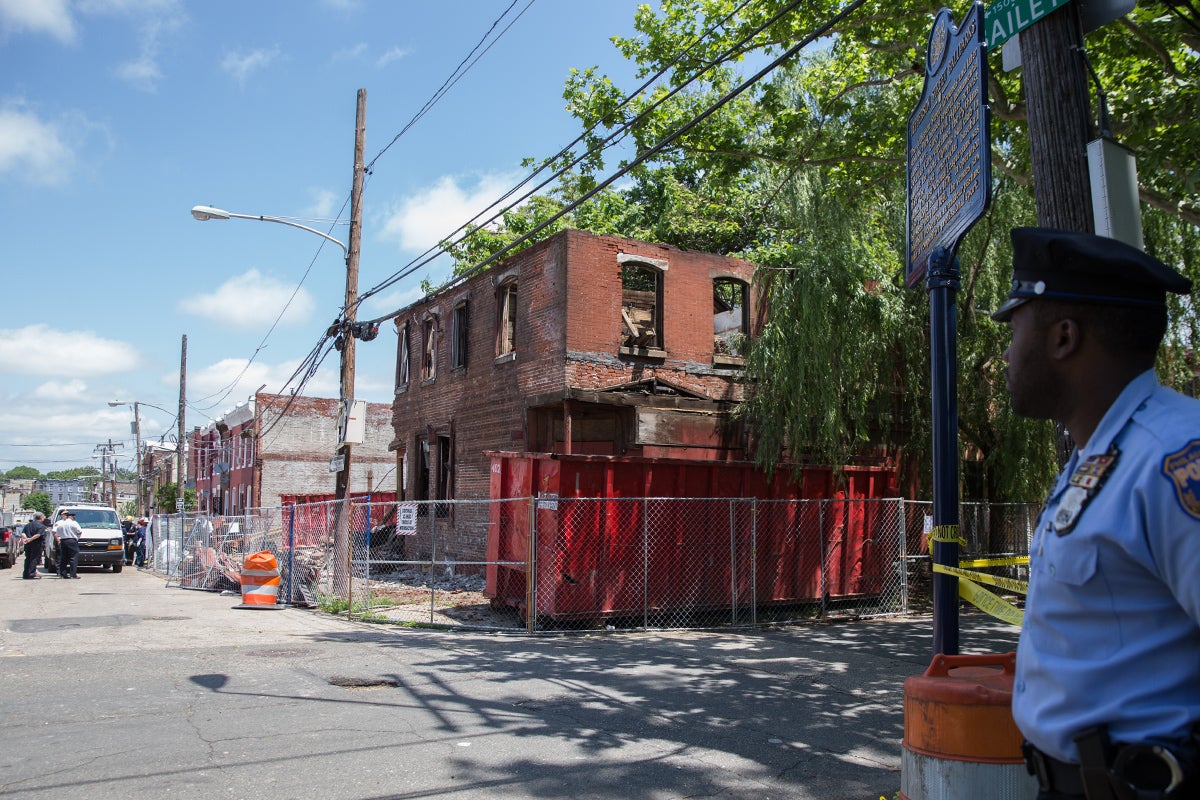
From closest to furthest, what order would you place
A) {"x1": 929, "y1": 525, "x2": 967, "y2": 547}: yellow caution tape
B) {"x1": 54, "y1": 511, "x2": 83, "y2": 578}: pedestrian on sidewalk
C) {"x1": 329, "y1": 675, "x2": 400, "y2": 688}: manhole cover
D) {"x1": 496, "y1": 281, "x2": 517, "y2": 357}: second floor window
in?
{"x1": 929, "y1": 525, "x2": 967, "y2": 547}: yellow caution tape → {"x1": 329, "y1": 675, "x2": 400, "y2": 688}: manhole cover → {"x1": 496, "y1": 281, "x2": 517, "y2": 357}: second floor window → {"x1": 54, "y1": 511, "x2": 83, "y2": 578}: pedestrian on sidewalk

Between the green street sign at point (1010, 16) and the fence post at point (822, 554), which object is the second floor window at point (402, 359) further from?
the green street sign at point (1010, 16)

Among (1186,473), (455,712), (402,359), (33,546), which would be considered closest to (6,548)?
(33,546)

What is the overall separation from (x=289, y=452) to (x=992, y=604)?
41.2m

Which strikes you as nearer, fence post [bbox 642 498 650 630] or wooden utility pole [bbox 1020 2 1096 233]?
wooden utility pole [bbox 1020 2 1096 233]

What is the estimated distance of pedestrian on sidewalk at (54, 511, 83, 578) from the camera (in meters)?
23.2

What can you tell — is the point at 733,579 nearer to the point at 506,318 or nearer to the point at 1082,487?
the point at 506,318

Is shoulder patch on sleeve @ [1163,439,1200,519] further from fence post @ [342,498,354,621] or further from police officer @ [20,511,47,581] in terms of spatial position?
police officer @ [20,511,47,581]

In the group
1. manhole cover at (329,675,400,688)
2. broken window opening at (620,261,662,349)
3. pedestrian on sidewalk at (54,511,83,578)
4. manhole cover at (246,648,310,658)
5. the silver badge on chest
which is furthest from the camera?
pedestrian on sidewalk at (54,511,83,578)

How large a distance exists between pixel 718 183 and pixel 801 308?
241 centimetres

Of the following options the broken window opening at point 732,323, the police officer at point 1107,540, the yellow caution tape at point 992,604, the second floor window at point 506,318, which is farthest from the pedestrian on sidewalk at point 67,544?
the police officer at point 1107,540

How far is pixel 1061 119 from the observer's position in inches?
218

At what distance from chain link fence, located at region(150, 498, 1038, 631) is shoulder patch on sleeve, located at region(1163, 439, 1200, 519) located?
10.3 meters

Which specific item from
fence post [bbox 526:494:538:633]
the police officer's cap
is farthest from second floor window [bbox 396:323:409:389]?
the police officer's cap

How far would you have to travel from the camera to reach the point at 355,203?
57.9 feet
